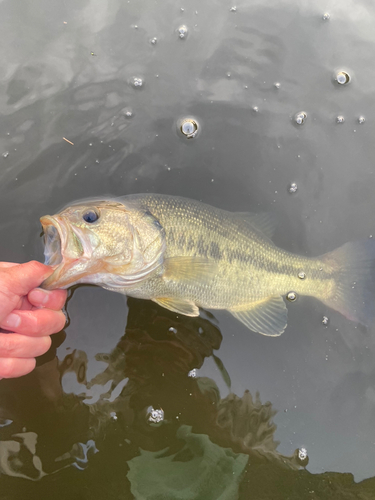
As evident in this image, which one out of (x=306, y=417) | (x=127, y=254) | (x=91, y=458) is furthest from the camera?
(x=306, y=417)

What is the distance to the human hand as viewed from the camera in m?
1.66

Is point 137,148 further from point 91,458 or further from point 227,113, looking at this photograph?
point 91,458

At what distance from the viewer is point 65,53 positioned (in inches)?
107

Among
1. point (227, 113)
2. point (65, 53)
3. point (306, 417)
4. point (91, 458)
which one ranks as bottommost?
point (91, 458)

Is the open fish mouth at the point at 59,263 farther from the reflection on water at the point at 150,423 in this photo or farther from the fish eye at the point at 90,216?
the reflection on water at the point at 150,423

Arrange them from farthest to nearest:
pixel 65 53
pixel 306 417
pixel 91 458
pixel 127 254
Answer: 1. pixel 65 53
2. pixel 306 417
3. pixel 91 458
4. pixel 127 254

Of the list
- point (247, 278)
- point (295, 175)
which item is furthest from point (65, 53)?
point (247, 278)

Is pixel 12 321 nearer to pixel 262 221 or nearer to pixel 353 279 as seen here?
pixel 262 221

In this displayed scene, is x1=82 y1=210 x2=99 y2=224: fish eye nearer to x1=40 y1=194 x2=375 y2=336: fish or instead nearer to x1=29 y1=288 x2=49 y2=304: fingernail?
x1=40 y1=194 x2=375 y2=336: fish

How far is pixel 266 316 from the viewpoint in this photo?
2.47 meters

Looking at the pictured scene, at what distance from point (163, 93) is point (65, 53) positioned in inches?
36.8

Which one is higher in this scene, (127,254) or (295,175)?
(295,175)

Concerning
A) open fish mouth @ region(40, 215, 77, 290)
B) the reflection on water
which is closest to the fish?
open fish mouth @ region(40, 215, 77, 290)

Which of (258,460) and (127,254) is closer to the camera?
(127,254)
